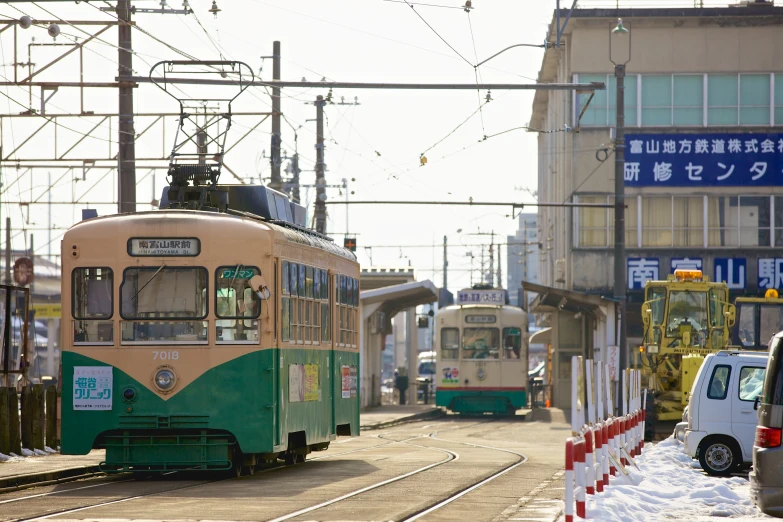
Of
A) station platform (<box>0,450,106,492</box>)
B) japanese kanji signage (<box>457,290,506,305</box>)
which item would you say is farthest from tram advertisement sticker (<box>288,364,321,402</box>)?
→ japanese kanji signage (<box>457,290,506,305</box>)

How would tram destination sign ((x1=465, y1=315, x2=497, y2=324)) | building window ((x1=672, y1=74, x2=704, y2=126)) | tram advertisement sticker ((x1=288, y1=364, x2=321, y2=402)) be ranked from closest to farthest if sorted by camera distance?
tram advertisement sticker ((x1=288, y1=364, x2=321, y2=402)) < tram destination sign ((x1=465, y1=315, x2=497, y2=324)) < building window ((x1=672, y1=74, x2=704, y2=126))

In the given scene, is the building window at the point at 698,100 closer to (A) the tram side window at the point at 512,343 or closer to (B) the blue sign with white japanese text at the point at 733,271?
(B) the blue sign with white japanese text at the point at 733,271

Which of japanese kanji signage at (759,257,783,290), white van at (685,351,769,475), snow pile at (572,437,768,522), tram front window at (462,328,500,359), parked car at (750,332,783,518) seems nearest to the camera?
parked car at (750,332,783,518)

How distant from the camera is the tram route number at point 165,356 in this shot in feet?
50.0

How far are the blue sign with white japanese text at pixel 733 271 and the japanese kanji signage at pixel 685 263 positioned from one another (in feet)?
2.09

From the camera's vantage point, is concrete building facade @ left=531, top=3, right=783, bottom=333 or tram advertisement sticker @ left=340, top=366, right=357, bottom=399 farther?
concrete building facade @ left=531, top=3, right=783, bottom=333

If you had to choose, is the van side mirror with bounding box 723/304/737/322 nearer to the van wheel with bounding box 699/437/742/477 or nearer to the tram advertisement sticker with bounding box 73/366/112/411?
the van wheel with bounding box 699/437/742/477

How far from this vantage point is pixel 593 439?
12.9 m

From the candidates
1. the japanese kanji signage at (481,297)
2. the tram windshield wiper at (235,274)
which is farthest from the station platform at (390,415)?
the tram windshield wiper at (235,274)

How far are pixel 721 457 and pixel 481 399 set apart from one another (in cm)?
2201

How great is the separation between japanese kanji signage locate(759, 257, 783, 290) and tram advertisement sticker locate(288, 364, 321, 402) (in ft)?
93.5

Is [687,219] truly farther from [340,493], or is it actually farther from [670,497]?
[340,493]

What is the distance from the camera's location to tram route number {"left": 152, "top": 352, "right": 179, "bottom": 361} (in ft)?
50.0

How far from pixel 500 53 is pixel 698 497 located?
412 inches
